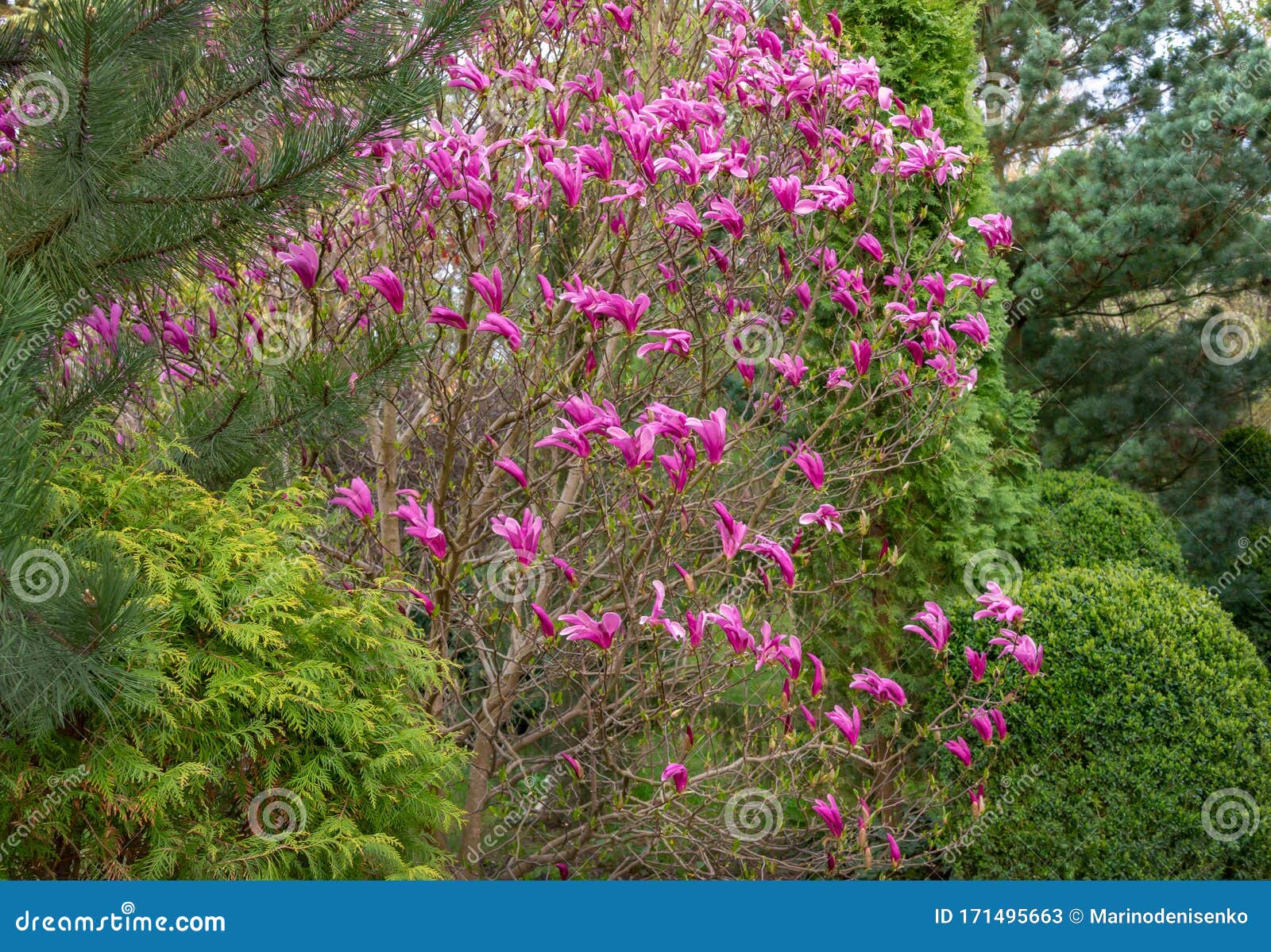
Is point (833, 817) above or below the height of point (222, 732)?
below

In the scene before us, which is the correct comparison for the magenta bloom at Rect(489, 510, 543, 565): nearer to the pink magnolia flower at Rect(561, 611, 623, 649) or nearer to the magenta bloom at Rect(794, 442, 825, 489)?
the pink magnolia flower at Rect(561, 611, 623, 649)

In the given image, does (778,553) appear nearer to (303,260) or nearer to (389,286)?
(389,286)

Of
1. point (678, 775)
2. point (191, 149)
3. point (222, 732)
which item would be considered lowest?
point (678, 775)

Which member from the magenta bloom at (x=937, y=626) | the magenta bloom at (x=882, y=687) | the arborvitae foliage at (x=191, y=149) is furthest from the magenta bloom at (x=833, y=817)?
the arborvitae foliage at (x=191, y=149)

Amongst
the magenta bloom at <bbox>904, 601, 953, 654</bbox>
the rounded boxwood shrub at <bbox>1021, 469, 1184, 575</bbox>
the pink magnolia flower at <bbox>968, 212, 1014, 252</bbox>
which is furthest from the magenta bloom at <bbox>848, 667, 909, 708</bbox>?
the rounded boxwood shrub at <bbox>1021, 469, 1184, 575</bbox>

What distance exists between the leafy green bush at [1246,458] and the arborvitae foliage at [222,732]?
326 inches

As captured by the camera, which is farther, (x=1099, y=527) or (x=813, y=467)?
(x=1099, y=527)

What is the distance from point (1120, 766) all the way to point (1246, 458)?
6.25 metres

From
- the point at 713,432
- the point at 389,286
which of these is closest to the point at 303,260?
the point at 389,286

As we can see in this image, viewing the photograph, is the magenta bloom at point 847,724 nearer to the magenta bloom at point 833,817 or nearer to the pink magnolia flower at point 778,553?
the magenta bloom at point 833,817

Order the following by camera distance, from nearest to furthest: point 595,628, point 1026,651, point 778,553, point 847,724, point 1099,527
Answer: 1. point 595,628
2. point 778,553
3. point 847,724
4. point 1026,651
5. point 1099,527

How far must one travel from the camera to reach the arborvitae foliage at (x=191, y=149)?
2.61 metres

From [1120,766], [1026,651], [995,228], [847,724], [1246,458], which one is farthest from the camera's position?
[1246,458]

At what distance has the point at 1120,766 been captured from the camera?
153 inches
